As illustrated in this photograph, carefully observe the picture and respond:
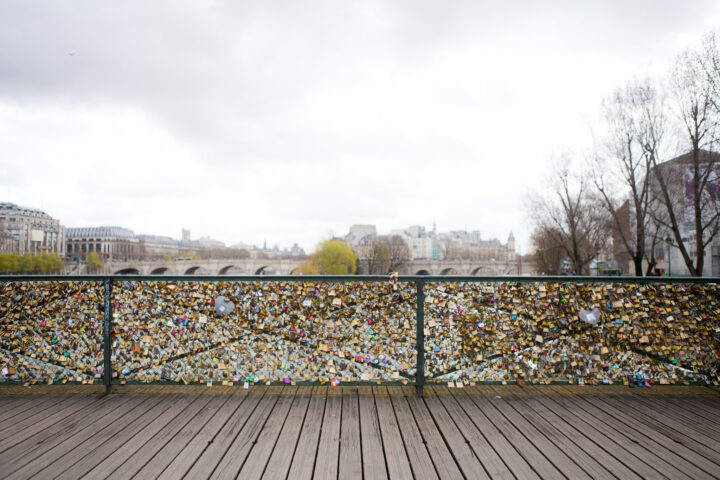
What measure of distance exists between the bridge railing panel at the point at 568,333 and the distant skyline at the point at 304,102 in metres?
11.0

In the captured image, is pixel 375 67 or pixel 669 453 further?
pixel 375 67

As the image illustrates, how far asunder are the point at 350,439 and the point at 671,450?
84.0 inches

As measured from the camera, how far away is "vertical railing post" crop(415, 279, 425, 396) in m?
3.30

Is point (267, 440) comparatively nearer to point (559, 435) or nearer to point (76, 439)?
point (76, 439)

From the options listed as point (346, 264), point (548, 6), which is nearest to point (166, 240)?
point (346, 264)

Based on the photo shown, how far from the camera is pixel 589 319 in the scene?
11.2ft

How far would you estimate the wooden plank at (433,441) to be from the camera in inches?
82.2

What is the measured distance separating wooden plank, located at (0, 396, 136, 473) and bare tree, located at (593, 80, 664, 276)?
2184cm

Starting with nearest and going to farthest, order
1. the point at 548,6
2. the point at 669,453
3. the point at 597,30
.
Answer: the point at 669,453, the point at 548,6, the point at 597,30

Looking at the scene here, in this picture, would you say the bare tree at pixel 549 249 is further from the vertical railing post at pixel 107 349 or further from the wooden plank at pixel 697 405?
the vertical railing post at pixel 107 349

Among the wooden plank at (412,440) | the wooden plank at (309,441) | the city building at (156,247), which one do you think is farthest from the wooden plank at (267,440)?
the city building at (156,247)

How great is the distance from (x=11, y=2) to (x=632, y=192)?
26.4 m

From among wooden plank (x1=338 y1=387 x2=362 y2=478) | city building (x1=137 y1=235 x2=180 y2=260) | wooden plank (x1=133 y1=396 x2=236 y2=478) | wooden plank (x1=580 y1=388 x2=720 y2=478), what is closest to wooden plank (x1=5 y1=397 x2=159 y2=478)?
wooden plank (x1=133 y1=396 x2=236 y2=478)

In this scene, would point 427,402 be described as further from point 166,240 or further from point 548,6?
point 166,240
